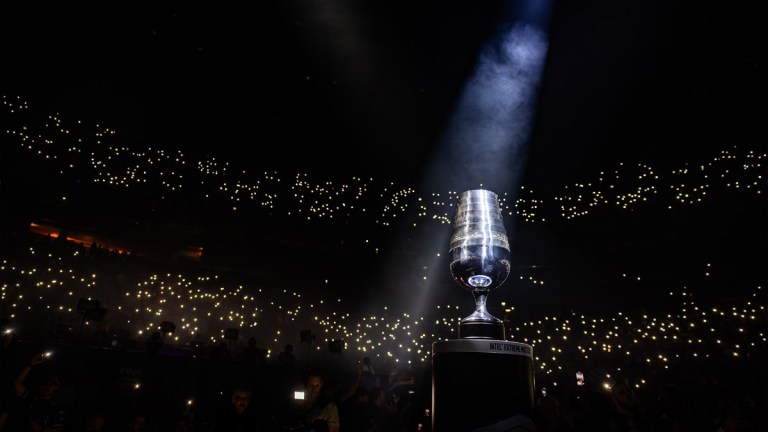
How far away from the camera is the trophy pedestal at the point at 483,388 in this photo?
154cm

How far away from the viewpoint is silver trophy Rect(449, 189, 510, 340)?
68.3 inches

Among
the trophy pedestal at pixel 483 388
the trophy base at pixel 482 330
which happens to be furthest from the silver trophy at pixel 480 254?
the trophy pedestal at pixel 483 388

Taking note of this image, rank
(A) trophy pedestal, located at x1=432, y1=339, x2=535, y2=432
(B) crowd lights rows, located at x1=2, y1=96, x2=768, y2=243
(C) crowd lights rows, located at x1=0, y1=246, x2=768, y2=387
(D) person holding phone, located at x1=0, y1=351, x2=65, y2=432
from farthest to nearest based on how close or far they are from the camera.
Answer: (B) crowd lights rows, located at x1=2, y1=96, x2=768, y2=243 < (C) crowd lights rows, located at x1=0, y1=246, x2=768, y2=387 < (D) person holding phone, located at x1=0, y1=351, x2=65, y2=432 < (A) trophy pedestal, located at x1=432, y1=339, x2=535, y2=432

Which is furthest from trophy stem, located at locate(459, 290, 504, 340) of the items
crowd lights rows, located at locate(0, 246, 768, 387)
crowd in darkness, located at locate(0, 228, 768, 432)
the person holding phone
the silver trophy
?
crowd lights rows, located at locate(0, 246, 768, 387)

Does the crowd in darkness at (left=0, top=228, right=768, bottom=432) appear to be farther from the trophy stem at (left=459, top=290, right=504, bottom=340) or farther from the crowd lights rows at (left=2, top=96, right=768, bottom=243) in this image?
the crowd lights rows at (left=2, top=96, right=768, bottom=243)

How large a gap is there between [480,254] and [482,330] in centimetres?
34

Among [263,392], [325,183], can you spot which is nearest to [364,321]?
[325,183]

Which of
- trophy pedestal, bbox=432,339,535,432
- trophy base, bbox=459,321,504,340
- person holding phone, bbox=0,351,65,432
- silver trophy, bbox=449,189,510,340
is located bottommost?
person holding phone, bbox=0,351,65,432

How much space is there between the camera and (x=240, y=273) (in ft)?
41.6

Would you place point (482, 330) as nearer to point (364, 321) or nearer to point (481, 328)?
point (481, 328)

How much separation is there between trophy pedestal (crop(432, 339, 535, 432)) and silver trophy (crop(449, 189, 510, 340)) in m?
0.11

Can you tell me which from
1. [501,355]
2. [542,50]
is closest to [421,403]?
[501,355]

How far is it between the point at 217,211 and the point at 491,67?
375 inches

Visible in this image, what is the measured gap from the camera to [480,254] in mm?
1778
